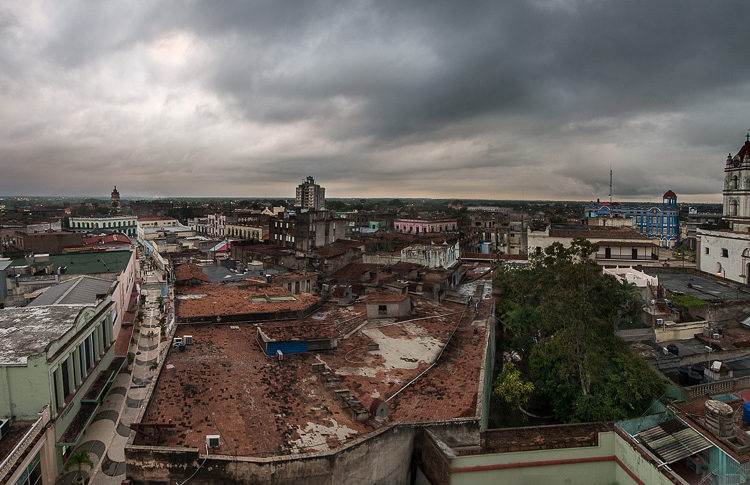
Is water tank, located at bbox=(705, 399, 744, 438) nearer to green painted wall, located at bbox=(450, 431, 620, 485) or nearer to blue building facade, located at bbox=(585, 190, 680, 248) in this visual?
green painted wall, located at bbox=(450, 431, 620, 485)

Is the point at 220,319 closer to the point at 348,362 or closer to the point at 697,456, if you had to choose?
the point at 348,362

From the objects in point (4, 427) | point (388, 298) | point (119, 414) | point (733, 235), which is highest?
point (733, 235)

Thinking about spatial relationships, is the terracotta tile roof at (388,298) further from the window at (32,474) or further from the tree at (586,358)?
the window at (32,474)

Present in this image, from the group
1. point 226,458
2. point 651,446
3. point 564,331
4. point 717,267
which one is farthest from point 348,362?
point 717,267

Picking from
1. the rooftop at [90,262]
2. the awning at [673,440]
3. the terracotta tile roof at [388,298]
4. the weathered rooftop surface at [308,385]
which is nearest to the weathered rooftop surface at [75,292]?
the rooftop at [90,262]

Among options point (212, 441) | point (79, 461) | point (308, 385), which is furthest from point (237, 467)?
point (79, 461)

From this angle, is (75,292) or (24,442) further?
(75,292)

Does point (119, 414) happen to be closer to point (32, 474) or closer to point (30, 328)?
point (30, 328)
